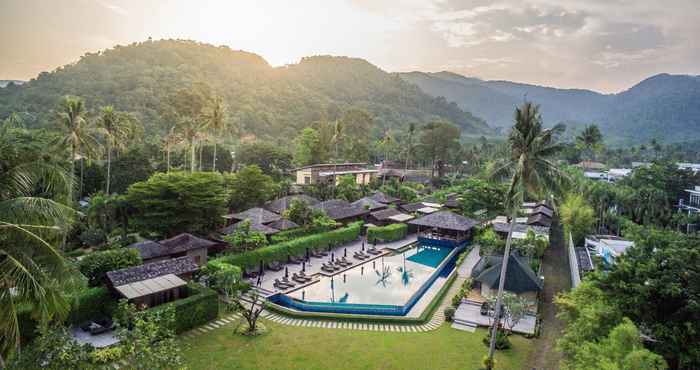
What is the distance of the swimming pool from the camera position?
2078cm

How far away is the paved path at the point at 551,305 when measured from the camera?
1619 centimetres

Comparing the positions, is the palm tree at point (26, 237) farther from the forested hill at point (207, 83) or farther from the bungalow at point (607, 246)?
the forested hill at point (207, 83)

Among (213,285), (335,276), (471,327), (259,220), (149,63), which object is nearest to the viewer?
(471,327)

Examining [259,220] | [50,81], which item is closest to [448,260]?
[259,220]

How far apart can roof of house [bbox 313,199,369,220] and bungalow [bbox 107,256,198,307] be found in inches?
757

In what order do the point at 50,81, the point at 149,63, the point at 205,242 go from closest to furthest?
the point at 205,242 < the point at 50,81 < the point at 149,63

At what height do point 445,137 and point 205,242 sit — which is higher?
point 445,137

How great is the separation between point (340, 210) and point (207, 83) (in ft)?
112

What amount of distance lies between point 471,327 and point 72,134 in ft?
94.6

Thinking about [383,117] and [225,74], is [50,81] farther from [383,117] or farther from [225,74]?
[383,117]

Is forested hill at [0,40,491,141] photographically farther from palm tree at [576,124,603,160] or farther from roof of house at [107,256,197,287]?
palm tree at [576,124,603,160]

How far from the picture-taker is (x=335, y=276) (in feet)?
88.8

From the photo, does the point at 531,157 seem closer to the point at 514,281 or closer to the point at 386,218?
the point at 514,281

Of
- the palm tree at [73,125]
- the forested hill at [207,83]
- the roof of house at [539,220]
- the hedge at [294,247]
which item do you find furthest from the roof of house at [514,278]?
the forested hill at [207,83]
